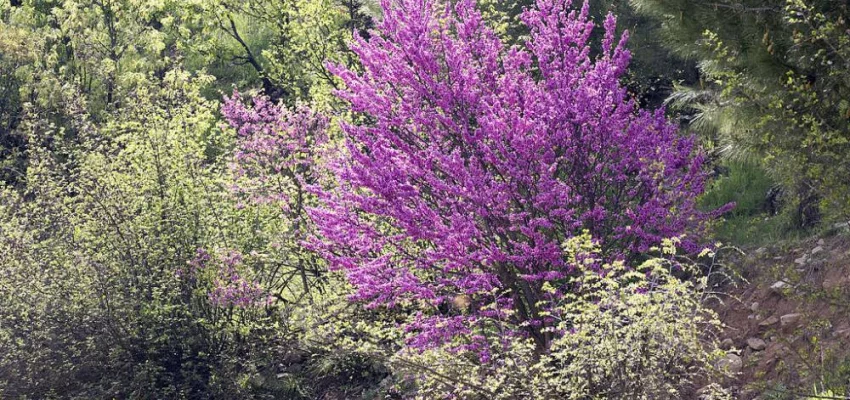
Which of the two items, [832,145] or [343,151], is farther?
[343,151]

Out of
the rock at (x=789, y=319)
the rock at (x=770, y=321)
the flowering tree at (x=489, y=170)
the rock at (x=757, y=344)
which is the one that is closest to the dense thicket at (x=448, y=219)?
the flowering tree at (x=489, y=170)

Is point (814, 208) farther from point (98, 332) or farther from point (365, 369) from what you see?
point (98, 332)

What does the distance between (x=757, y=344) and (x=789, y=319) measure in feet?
1.07

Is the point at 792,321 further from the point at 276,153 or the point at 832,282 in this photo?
the point at 276,153

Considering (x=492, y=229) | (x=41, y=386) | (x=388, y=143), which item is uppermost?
(x=388, y=143)

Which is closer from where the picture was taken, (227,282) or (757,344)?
(757,344)

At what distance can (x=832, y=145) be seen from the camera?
760cm

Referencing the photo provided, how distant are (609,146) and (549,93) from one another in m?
0.75

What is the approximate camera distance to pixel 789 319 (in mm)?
8562

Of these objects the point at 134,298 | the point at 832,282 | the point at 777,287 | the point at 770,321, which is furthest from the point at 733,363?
the point at 134,298

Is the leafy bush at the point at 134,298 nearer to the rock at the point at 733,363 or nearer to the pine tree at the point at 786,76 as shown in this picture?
the rock at the point at 733,363

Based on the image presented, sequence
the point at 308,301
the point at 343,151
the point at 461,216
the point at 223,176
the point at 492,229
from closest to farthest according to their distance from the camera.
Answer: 1. the point at 461,216
2. the point at 492,229
3. the point at 343,151
4. the point at 308,301
5. the point at 223,176

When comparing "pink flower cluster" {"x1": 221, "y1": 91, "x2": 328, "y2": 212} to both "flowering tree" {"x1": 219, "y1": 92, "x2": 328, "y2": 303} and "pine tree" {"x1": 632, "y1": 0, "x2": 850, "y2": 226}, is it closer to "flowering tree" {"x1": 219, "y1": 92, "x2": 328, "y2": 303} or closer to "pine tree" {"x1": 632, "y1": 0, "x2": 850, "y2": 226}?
"flowering tree" {"x1": 219, "y1": 92, "x2": 328, "y2": 303}

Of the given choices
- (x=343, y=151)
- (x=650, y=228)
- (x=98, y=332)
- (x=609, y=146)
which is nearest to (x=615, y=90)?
(x=609, y=146)
